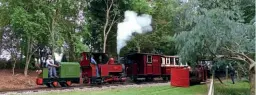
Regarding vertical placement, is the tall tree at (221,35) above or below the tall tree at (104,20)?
below

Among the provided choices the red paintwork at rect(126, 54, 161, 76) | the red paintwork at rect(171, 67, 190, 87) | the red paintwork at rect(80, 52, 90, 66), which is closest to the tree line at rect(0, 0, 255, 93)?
the red paintwork at rect(171, 67, 190, 87)

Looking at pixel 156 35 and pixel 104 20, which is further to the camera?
pixel 156 35

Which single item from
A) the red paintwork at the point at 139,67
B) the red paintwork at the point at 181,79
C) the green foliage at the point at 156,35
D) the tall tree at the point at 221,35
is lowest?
the red paintwork at the point at 181,79

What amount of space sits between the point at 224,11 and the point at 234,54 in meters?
1.86

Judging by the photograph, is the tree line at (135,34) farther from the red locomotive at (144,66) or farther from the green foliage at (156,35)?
the red locomotive at (144,66)

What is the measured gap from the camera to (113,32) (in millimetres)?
29984

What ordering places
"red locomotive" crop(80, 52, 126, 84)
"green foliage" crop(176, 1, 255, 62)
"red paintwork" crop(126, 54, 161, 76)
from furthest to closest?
1. "red paintwork" crop(126, 54, 161, 76)
2. "red locomotive" crop(80, 52, 126, 84)
3. "green foliage" crop(176, 1, 255, 62)

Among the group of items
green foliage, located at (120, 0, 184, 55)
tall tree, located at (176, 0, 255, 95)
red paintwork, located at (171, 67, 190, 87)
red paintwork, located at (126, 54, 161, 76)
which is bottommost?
red paintwork, located at (171, 67, 190, 87)

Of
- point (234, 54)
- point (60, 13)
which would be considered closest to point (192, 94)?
point (234, 54)

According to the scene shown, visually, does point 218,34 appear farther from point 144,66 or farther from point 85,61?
point 144,66

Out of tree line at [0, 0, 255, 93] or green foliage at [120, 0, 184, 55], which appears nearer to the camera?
tree line at [0, 0, 255, 93]

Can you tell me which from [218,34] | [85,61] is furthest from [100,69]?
[218,34]

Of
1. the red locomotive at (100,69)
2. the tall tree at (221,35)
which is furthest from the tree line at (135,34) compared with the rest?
the red locomotive at (100,69)

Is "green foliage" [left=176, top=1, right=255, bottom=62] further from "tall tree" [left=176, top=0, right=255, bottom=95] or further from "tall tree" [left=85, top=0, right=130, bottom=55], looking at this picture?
"tall tree" [left=85, top=0, right=130, bottom=55]
